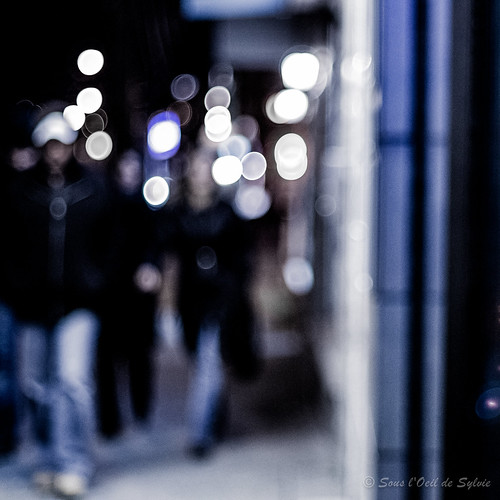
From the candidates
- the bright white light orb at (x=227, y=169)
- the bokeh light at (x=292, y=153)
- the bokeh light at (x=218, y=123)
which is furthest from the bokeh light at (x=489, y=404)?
the bright white light orb at (x=227, y=169)

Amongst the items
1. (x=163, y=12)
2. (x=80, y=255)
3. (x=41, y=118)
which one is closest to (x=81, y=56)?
(x=163, y=12)

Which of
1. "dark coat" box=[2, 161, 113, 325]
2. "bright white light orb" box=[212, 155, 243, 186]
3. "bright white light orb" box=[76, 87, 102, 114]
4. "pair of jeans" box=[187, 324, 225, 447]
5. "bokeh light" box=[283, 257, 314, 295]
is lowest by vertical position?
"bokeh light" box=[283, 257, 314, 295]

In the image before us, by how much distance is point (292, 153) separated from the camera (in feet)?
68.0

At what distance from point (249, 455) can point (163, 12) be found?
665cm

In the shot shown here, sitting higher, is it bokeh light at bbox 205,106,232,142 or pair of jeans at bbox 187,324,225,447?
bokeh light at bbox 205,106,232,142

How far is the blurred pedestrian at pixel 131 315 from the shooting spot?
5941mm

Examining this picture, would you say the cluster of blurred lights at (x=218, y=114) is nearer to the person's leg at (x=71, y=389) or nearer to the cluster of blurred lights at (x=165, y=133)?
the cluster of blurred lights at (x=165, y=133)

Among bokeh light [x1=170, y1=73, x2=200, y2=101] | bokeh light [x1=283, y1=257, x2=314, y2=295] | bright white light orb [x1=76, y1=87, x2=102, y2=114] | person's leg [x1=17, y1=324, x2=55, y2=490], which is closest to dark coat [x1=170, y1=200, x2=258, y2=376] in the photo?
person's leg [x1=17, y1=324, x2=55, y2=490]

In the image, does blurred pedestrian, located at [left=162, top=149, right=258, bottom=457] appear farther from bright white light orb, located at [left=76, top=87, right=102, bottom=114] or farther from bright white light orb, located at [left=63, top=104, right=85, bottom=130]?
bright white light orb, located at [left=76, top=87, right=102, bottom=114]

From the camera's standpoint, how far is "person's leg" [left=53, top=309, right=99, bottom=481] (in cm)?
480

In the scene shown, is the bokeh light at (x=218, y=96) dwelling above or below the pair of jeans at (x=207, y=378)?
above

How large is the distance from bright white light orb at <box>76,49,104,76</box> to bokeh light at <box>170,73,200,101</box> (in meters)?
4.60

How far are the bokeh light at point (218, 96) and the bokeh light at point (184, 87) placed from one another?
499mm

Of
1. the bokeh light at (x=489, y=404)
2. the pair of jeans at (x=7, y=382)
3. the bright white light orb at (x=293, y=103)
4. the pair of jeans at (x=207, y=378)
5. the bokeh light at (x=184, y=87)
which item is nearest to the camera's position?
the bokeh light at (x=489, y=404)
